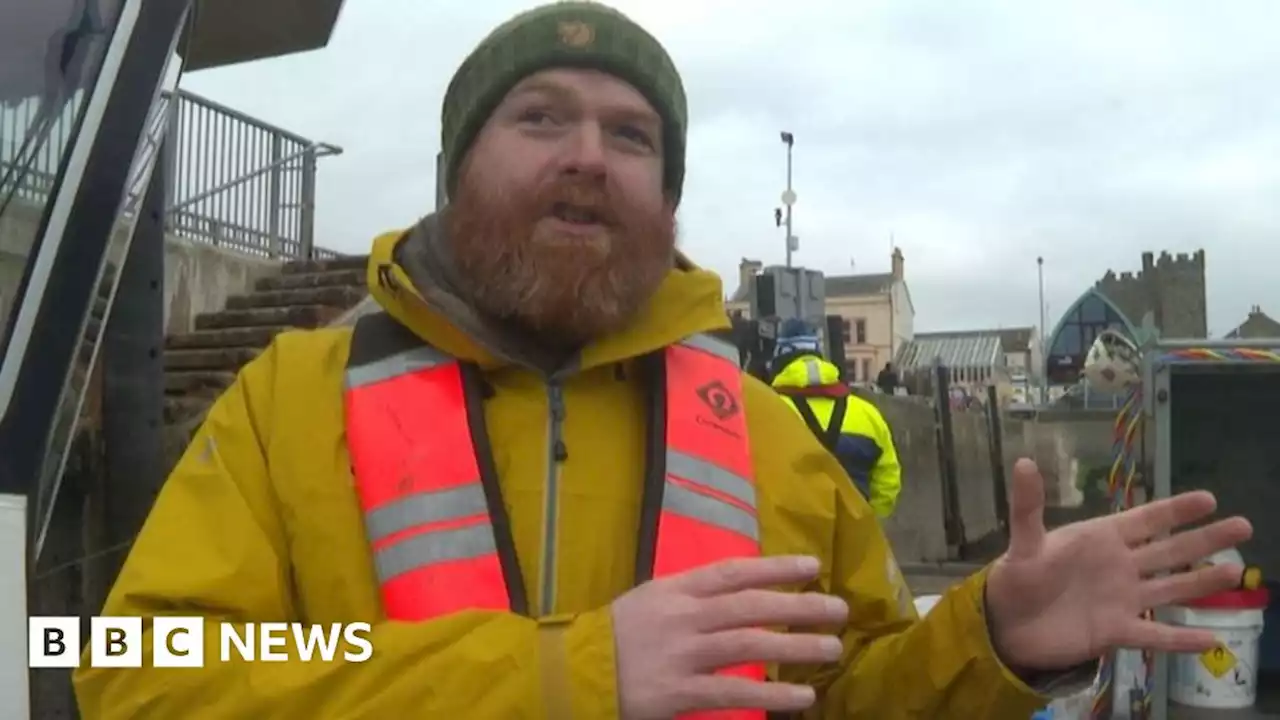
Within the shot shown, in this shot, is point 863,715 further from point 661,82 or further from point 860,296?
point 860,296

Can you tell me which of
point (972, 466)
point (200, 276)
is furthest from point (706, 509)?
point (972, 466)

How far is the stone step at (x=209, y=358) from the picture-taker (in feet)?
24.6

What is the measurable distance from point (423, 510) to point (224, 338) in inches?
261

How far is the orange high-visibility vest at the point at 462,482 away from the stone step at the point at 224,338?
6.12 m

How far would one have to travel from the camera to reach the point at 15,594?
6.88ft

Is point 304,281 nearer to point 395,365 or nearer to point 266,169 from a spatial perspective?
point 266,169

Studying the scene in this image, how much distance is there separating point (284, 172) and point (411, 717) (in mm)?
10192

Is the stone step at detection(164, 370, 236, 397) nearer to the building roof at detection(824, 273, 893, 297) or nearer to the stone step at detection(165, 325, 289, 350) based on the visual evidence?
the stone step at detection(165, 325, 289, 350)

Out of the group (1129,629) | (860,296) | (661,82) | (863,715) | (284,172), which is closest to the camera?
(1129,629)

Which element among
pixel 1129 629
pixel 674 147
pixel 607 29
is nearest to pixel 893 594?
pixel 1129 629

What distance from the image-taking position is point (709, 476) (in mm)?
1908

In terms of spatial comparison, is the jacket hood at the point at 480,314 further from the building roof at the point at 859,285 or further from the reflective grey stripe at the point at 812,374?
the building roof at the point at 859,285

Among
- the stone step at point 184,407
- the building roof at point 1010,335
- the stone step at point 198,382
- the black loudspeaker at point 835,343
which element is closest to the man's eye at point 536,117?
the stone step at point 184,407

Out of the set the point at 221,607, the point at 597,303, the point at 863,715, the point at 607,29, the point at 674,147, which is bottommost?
the point at 863,715
